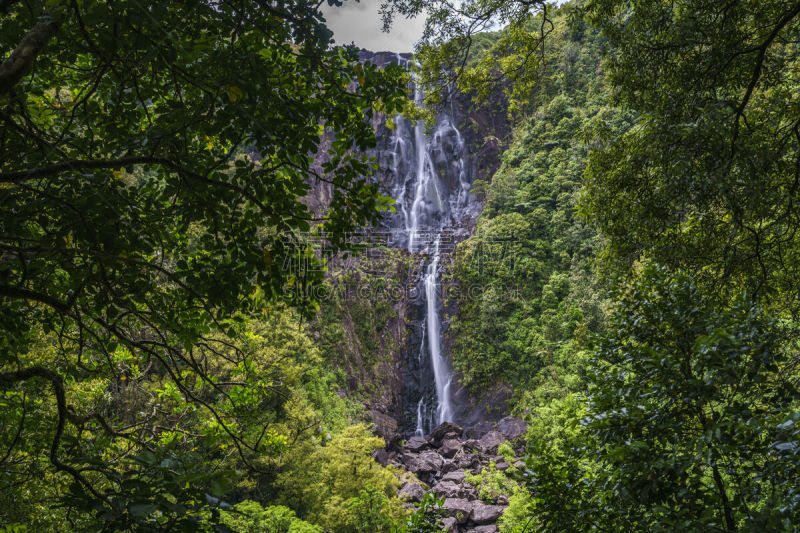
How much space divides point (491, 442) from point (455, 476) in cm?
245

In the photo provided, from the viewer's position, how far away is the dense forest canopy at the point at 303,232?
5.35 feet

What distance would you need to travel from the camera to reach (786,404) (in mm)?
2004

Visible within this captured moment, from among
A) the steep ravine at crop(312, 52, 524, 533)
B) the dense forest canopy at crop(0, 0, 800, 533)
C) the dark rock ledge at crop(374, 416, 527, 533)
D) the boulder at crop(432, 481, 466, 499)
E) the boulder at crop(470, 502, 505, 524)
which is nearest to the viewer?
the dense forest canopy at crop(0, 0, 800, 533)

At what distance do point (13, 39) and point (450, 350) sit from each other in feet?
64.2

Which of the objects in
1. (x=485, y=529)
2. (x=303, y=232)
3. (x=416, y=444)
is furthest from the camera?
(x=416, y=444)

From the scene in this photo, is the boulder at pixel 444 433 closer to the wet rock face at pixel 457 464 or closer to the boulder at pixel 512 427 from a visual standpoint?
the wet rock face at pixel 457 464

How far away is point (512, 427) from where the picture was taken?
50.9ft

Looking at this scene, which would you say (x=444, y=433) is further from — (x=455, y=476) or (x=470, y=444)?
(x=455, y=476)

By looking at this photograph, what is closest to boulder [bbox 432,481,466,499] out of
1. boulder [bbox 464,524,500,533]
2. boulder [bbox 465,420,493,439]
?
boulder [bbox 464,524,500,533]

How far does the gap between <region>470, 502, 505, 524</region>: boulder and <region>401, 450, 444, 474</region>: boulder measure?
118 inches

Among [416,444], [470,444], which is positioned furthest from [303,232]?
[416,444]

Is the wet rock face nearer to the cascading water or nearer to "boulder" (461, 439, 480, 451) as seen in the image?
"boulder" (461, 439, 480, 451)

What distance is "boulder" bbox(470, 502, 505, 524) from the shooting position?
36.4 ft

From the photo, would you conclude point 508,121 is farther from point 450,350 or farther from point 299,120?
point 299,120
